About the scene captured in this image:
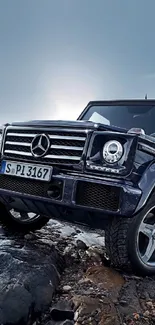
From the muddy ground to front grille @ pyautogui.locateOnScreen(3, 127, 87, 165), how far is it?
949mm

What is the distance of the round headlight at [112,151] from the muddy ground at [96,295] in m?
0.97

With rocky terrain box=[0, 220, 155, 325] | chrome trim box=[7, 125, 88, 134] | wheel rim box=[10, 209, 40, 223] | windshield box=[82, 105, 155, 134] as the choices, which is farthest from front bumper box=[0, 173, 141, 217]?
windshield box=[82, 105, 155, 134]

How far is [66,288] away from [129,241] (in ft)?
1.98

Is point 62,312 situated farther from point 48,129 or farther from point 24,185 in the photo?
point 48,129

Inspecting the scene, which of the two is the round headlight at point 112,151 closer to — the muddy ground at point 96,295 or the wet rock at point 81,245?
the muddy ground at point 96,295

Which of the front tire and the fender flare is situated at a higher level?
the fender flare

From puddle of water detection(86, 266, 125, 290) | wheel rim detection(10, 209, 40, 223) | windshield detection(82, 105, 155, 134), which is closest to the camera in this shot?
puddle of water detection(86, 266, 125, 290)

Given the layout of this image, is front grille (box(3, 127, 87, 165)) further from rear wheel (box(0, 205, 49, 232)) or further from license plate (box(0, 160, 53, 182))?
rear wheel (box(0, 205, 49, 232))

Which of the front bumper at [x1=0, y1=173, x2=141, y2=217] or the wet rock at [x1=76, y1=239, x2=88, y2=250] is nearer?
the front bumper at [x1=0, y1=173, x2=141, y2=217]

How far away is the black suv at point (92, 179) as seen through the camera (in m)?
2.52

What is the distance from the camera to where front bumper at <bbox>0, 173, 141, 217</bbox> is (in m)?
2.45

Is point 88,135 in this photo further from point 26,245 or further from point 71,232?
point 71,232

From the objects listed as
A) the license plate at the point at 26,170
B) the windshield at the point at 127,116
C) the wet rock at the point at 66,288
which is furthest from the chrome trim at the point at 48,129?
the windshield at the point at 127,116

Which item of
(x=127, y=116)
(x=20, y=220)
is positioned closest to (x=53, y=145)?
(x=20, y=220)
